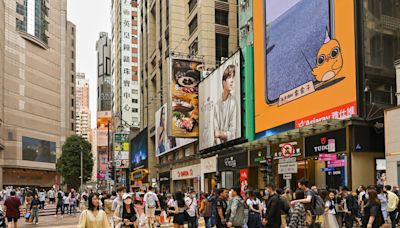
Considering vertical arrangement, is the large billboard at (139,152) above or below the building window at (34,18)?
below

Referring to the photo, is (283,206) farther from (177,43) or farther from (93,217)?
(177,43)

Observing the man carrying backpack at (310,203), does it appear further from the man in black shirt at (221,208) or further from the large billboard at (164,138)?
the large billboard at (164,138)

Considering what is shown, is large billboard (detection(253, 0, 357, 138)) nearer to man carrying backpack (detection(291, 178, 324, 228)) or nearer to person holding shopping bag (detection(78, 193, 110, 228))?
man carrying backpack (detection(291, 178, 324, 228))

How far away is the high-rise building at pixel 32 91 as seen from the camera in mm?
87312

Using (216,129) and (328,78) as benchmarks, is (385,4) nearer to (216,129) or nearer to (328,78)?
(328,78)

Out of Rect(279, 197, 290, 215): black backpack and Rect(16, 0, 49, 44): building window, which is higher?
Rect(16, 0, 49, 44): building window

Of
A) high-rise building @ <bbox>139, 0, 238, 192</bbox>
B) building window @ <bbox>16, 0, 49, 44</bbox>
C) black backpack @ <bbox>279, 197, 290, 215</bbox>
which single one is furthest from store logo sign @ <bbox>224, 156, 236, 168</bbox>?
building window @ <bbox>16, 0, 49, 44</bbox>

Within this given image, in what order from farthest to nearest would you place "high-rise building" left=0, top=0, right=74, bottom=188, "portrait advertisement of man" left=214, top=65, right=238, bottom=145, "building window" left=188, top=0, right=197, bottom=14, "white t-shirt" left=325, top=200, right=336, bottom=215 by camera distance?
"high-rise building" left=0, top=0, right=74, bottom=188, "building window" left=188, top=0, right=197, bottom=14, "portrait advertisement of man" left=214, top=65, right=238, bottom=145, "white t-shirt" left=325, top=200, right=336, bottom=215

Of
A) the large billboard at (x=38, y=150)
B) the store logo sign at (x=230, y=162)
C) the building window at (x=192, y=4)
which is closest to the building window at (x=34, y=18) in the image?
the large billboard at (x=38, y=150)

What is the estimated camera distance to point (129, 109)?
117625mm

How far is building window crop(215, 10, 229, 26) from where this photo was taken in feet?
163

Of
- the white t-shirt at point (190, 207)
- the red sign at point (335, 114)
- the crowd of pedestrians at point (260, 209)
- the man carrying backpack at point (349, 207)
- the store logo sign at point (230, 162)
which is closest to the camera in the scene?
the crowd of pedestrians at point (260, 209)

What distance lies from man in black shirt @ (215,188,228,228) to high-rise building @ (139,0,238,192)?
107 feet

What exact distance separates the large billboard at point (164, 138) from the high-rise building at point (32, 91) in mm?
31807
